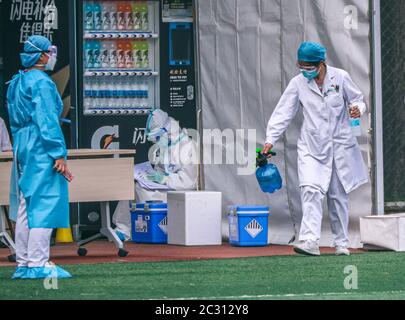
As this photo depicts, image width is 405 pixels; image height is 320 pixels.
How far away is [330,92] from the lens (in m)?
13.0

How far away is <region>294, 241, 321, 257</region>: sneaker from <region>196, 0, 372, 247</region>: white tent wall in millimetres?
1291

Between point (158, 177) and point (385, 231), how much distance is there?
137 inches

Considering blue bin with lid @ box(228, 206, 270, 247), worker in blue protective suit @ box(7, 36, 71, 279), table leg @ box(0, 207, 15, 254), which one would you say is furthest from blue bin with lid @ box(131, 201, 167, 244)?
worker in blue protective suit @ box(7, 36, 71, 279)

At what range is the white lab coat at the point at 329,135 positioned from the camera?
13000 mm

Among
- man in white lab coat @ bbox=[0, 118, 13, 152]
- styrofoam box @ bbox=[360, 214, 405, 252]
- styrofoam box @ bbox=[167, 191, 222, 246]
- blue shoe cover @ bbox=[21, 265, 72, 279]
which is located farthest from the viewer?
man in white lab coat @ bbox=[0, 118, 13, 152]

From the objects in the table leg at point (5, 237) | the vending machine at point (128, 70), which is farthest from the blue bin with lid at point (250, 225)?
the table leg at point (5, 237)

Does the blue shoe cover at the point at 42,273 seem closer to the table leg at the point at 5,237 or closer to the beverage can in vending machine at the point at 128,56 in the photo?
the table leg at the point at 5,237

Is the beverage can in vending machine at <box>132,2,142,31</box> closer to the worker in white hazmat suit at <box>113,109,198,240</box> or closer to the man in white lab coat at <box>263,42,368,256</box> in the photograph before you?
the worker in white hazmat suit at <box>113,109,198,240</box>

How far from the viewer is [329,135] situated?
13023mm

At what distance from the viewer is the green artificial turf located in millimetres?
9656

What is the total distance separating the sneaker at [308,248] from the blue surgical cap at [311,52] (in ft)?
5.70

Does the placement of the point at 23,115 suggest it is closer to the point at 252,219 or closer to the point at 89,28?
the point at 252,219

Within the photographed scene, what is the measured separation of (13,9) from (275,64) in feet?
11.5
